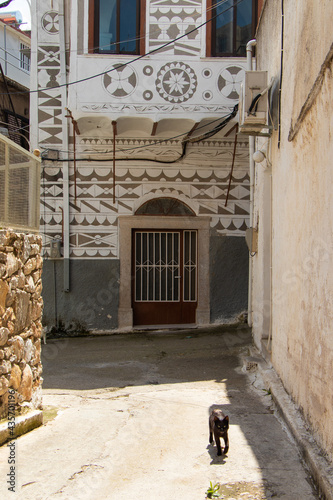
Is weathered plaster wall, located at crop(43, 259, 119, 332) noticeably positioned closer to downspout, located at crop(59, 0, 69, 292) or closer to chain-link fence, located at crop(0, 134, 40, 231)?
downspout, located at crop(59, 0, 69, 292)

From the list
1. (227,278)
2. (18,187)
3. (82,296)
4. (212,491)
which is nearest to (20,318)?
(18,187)

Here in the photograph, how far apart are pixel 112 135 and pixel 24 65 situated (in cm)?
976

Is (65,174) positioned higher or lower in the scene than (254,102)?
lower

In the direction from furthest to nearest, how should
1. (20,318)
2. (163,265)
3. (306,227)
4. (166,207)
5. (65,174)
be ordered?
(163,265) < (166,207) < (65,174) < (20,318) < (306,227)

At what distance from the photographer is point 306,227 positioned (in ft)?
14.8

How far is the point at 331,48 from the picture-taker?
134 inches

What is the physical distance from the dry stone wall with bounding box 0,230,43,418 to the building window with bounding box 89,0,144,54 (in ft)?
19.8

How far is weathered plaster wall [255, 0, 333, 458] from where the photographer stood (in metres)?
3.70

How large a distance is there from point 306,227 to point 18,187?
2.72 metres

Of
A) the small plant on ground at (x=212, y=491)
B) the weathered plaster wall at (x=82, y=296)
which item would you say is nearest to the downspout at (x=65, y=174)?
the weathered plaster wall at (x=82, y=296)

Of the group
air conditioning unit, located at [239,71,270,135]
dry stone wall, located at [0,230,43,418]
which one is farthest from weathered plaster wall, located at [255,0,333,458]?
dry stone wall, located at [0,230,43,418]

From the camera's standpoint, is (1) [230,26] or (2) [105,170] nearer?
(1) [230,26]

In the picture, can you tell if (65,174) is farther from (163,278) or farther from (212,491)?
(212,491)

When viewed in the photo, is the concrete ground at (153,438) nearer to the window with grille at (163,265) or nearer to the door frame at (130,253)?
the door frame at (130,253)
